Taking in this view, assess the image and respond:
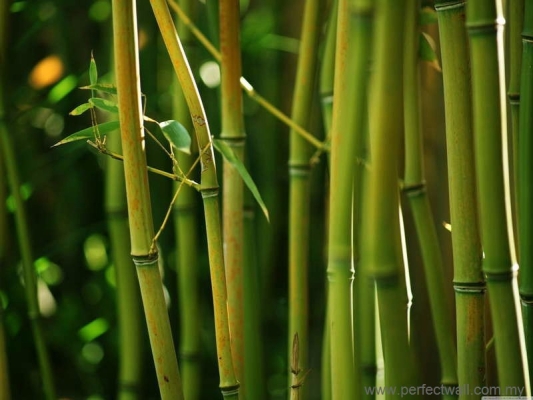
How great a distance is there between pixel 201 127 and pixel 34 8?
23.9 inches

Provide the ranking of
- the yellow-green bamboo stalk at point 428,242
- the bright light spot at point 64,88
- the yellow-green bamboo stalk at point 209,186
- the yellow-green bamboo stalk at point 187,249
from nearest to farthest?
the yellow-green bamboo stalk at point 209,186 → the yellow-green bamboo stalk at point 428,242 → the yellow-green bamboo stalk at point 187,249 → the bright light spot at point 64,88

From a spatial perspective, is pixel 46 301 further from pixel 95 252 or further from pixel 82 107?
pixel 82 107

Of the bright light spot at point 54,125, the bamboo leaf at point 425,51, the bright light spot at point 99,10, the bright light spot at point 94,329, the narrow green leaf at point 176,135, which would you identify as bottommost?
the bright light spot at point 94,329

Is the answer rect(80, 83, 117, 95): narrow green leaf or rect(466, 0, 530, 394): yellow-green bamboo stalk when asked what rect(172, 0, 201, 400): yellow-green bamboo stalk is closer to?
Answer: rect(80, 83, 117, 95): narrow green leaf

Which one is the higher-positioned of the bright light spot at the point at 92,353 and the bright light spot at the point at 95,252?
the bright light spot at the point at 95,252

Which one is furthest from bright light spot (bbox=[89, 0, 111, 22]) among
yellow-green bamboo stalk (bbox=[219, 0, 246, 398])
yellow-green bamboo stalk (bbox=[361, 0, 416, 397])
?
yellow-green bamboo stalk (bbox=[361, 0, 416, 397])

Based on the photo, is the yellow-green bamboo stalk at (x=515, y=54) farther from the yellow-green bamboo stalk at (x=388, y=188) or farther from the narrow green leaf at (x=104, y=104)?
the narrow green leaf at (x=104, y=104)

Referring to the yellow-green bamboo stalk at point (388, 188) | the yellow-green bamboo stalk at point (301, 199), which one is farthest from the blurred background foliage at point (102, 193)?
the yellow-green bamboo stalk at point (388, 188)

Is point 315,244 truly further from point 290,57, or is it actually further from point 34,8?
point 34,8

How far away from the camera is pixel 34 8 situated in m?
0.97

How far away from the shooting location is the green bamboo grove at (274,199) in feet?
1.44

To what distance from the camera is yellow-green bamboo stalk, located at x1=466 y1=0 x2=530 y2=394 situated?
0.44 m

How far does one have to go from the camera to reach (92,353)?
1.00 metres

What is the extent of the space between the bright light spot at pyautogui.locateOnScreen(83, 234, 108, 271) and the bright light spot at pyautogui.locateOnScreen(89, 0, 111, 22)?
12.0 inches
